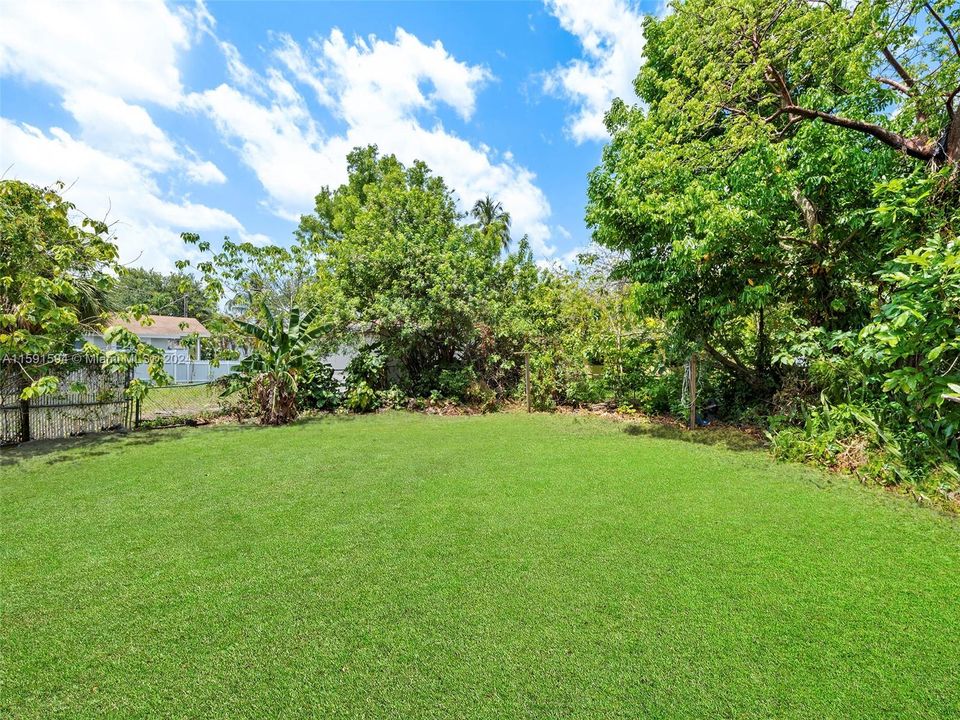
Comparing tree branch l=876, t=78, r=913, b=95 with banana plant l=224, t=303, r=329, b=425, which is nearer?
tree branch l=876, t=78, r=913, b=95

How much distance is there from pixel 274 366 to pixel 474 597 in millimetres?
7398

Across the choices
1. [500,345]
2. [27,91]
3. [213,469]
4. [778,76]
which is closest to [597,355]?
[500,345]

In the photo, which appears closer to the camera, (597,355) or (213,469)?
(213,469)

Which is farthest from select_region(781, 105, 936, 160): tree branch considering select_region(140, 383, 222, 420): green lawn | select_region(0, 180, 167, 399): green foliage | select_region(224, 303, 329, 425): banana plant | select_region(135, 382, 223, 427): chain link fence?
select_region(140, 383, 222, 420): green lawn

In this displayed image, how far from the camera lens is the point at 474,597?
102 inches

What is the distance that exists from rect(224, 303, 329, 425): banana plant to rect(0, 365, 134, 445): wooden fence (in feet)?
5.87

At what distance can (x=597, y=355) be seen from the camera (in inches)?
402

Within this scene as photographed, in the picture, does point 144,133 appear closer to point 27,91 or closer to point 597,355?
point 27,91

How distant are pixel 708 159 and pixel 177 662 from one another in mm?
7707

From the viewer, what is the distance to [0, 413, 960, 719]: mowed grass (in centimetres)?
189

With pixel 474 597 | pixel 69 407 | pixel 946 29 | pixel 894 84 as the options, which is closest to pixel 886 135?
pixel 894 84

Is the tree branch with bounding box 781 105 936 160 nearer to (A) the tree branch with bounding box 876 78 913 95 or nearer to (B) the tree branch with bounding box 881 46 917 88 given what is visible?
(A) the tree branch with bounding box 876 78 913 95

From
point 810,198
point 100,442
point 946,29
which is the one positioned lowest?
point 100,442

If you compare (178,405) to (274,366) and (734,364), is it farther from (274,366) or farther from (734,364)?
(734,364)
